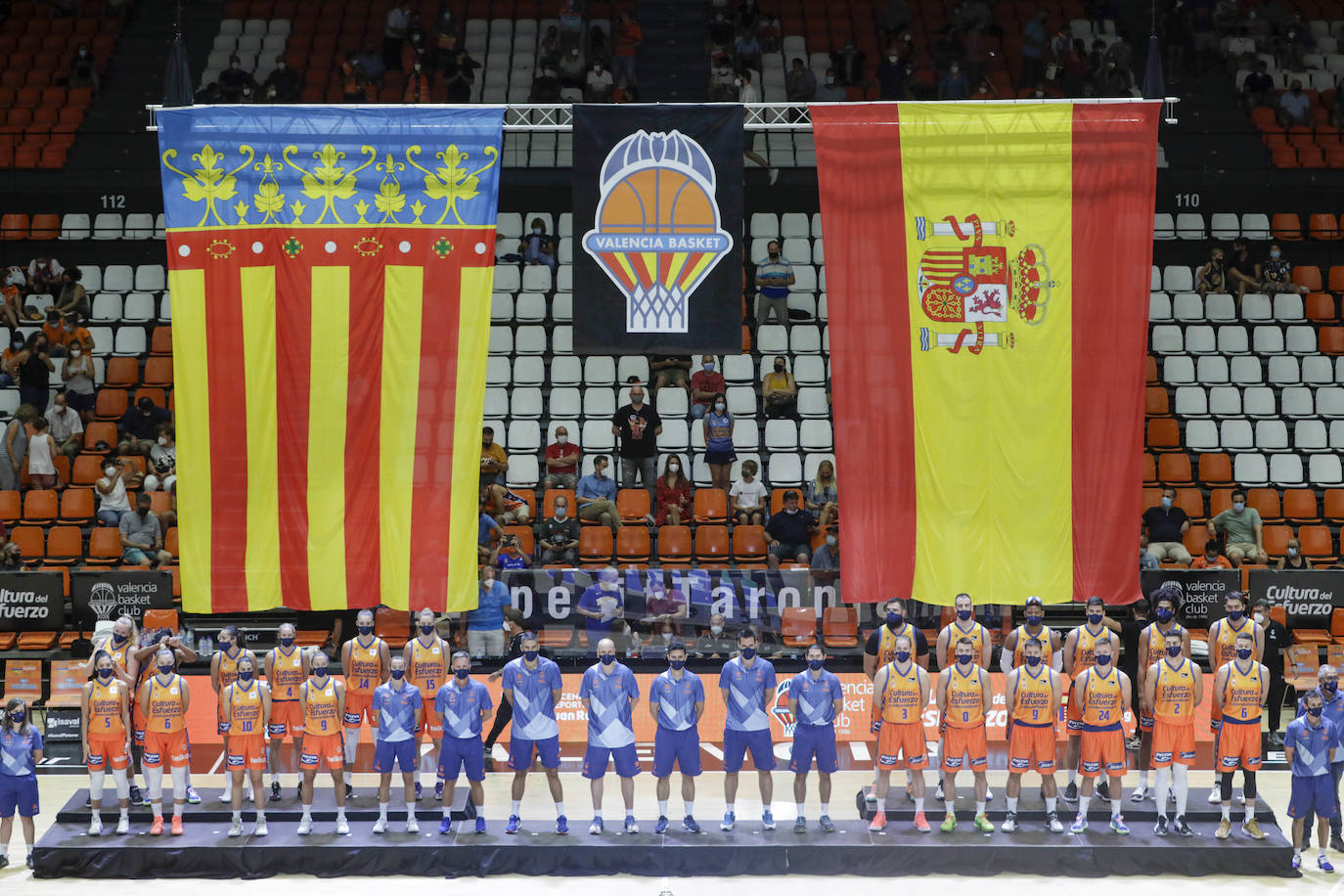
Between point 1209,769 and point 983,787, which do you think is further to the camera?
point 1209,769

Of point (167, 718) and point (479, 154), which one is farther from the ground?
point (479, 154)

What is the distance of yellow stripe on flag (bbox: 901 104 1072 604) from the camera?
47.9 ft

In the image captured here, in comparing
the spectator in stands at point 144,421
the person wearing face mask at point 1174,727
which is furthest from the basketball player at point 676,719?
the spectator in stands at point 144,421

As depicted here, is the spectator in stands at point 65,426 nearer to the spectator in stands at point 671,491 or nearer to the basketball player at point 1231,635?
the spectator in stands at point 671,491

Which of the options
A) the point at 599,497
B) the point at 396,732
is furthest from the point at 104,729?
the point at 599,497

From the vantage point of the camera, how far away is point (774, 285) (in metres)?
21.9

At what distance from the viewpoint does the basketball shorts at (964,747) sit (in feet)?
46.1

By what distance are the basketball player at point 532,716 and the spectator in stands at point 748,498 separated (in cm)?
558

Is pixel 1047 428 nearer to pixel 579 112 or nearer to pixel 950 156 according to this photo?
pixel 950 156

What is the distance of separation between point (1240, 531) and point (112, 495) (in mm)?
14637

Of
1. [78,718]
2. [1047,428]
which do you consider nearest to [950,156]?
[1047,428]

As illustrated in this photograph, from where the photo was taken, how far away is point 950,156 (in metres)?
14.7

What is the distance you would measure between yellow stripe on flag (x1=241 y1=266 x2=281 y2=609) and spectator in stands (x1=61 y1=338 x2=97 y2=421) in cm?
792

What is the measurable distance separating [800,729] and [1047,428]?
3763mm
